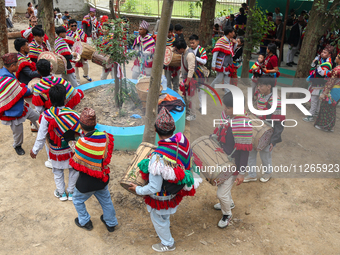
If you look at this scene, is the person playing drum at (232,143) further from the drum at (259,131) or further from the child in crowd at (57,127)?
the child in crowd at (57,127)

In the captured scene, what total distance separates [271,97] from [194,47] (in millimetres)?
2701

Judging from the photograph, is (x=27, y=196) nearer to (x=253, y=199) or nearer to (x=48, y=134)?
(x=48, y=134)

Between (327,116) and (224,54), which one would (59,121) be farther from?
(327,116)

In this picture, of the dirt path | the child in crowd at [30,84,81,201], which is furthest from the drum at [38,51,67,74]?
the child in crowd at [30,84,81,201]

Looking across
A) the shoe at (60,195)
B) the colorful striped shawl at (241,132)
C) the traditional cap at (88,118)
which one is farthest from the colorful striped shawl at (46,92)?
the colorful striped shawl at (241,132)

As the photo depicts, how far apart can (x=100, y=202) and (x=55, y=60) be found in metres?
3.44

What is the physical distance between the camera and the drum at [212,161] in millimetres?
3342

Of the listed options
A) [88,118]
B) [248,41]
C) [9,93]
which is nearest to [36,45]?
[9,93]

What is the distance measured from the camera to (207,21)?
815cm

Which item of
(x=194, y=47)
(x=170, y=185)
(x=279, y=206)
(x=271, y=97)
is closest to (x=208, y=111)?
(x=194, y=47)

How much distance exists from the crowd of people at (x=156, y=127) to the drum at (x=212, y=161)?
0.39ft

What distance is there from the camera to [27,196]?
3.95 meters

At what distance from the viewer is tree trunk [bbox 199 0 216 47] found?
8.00m

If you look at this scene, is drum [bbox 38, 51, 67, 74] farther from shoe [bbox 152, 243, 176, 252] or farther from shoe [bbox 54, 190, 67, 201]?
shoe [bbox 152, 243, 176, 252]
